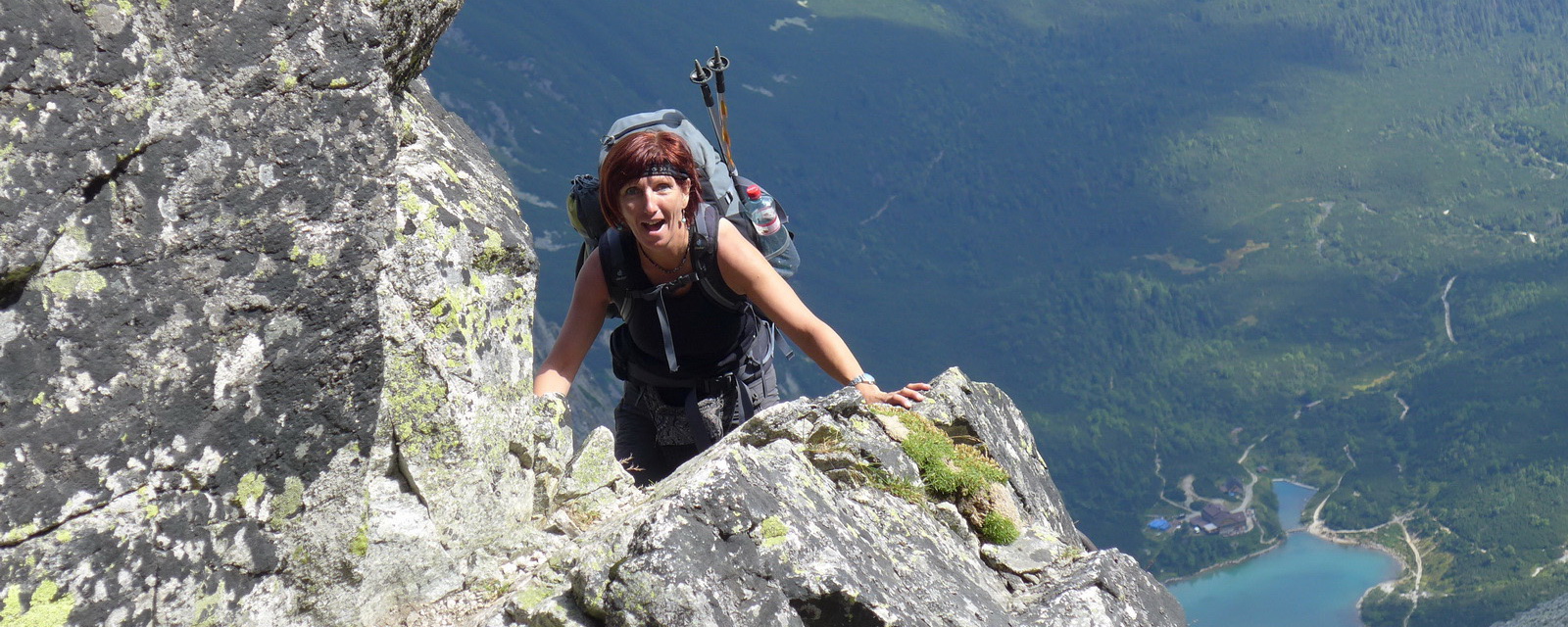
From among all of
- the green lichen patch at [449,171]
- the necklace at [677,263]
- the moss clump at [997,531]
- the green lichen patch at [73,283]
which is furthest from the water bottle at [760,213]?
the green lichen patch at [73,283]

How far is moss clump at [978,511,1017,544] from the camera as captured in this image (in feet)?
26.2

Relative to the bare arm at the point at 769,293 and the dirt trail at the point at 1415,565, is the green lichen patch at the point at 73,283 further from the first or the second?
the dirt trail at the point at 1415,565

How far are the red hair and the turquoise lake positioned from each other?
177 meters

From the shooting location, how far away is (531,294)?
770 cm

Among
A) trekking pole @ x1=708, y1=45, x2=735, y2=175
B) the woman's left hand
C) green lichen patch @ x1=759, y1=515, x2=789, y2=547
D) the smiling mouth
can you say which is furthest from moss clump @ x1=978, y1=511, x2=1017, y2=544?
trekking pole @ x1=708, y1=45, x2=735, y2=175

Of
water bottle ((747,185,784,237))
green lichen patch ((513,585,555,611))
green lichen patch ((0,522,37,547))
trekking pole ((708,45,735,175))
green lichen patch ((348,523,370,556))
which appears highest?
trekking pole ((708,45,735,175))

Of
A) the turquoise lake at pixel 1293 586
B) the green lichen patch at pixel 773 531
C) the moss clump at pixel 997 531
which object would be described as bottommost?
the green lichen patch at pixel 773 531

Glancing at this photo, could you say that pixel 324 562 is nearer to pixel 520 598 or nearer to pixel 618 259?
pixel 520 598

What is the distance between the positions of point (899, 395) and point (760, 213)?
1589 mm

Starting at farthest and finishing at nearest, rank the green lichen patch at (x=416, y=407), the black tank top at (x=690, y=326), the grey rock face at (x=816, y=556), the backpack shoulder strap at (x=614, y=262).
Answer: the black tank top at (x=690, y=326), the backpack shoulder strap at (x=614, y=262), the green lichen patch at (x=416, y=407), the grey rock face at (x=816, y=556)

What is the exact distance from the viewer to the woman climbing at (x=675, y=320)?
24.0 ft

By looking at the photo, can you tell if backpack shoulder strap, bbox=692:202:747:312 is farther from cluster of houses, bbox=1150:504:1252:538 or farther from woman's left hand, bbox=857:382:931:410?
cluster of houses, bbox=1150:504:1252:538

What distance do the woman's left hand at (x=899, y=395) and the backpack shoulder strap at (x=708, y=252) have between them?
1159 mm

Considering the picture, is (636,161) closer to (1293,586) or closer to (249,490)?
(249,490)
